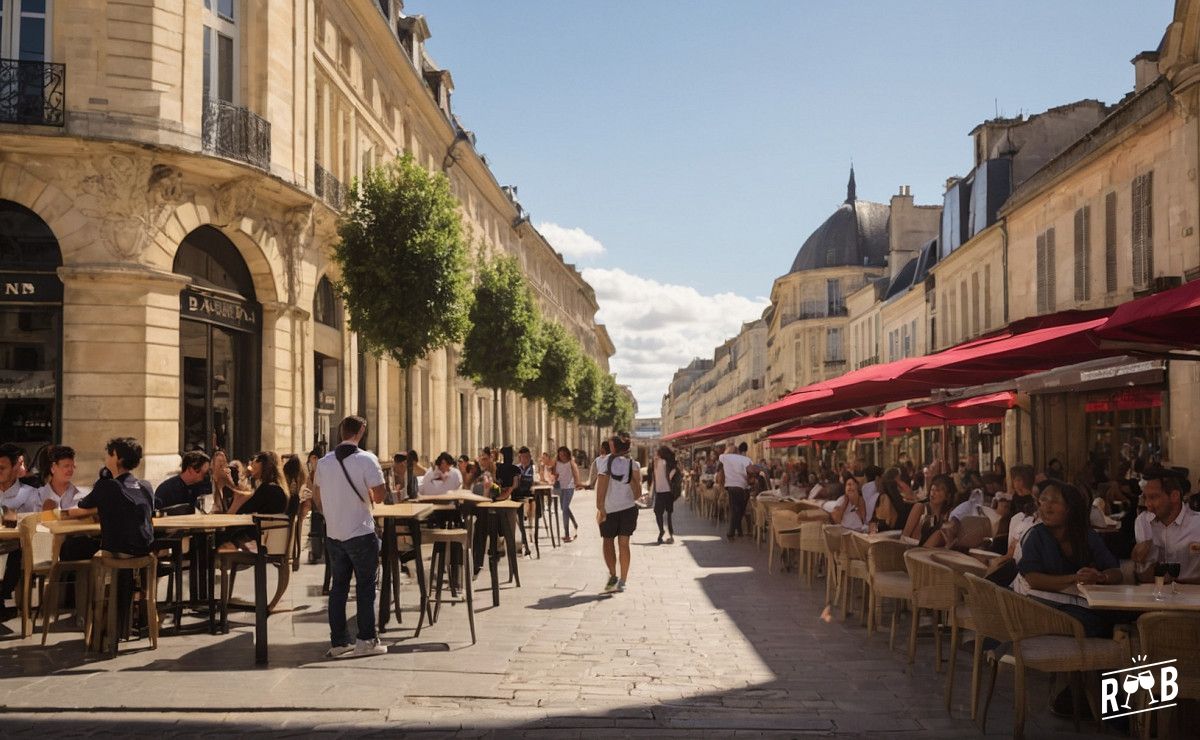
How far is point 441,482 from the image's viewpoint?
14828 millimetres

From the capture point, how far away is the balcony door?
15305mm

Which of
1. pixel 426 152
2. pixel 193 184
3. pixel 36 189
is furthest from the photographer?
pixel 426 152

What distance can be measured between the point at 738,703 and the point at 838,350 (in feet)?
198

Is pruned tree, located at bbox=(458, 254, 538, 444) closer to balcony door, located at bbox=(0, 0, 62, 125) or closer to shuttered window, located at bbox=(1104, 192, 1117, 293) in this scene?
shuttered window, located at bbox=(1104, 192, 1117, 293)

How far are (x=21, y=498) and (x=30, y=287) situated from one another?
627cm

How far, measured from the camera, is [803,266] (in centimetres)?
7288

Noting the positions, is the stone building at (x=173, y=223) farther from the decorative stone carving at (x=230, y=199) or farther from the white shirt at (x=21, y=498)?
the white shirt at (x=21, y=498)

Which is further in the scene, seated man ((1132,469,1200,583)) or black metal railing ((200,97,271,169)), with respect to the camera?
black metal railing ((200,97,271,169))

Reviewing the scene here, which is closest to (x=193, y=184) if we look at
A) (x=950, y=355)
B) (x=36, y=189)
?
(x=36, y=189)

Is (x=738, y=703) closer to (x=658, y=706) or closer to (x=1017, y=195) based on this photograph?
(x=658, y=706)

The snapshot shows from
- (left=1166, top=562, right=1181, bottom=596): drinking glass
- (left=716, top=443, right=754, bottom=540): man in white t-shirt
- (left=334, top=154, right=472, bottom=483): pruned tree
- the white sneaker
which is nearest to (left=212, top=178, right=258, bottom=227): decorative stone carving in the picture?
(left=334, top=154, right=472, bottom=483): pruned tree

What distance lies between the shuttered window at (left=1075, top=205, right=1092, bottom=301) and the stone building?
14.4 meters

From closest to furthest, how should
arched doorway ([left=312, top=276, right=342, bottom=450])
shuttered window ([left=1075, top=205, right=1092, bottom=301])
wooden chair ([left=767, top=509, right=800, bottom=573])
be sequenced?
1. wooden chair ([left=767, top=509, right=800, bottom=573])
2. shuttered window ([left=1075, top=205, right=1092, bottom=301])
3. arched doorway ([left=312, top=276, right=342, bottom=450])

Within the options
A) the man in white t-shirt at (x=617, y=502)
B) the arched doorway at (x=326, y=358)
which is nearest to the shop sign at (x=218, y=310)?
the arched doorway at (x=326, y=358)
